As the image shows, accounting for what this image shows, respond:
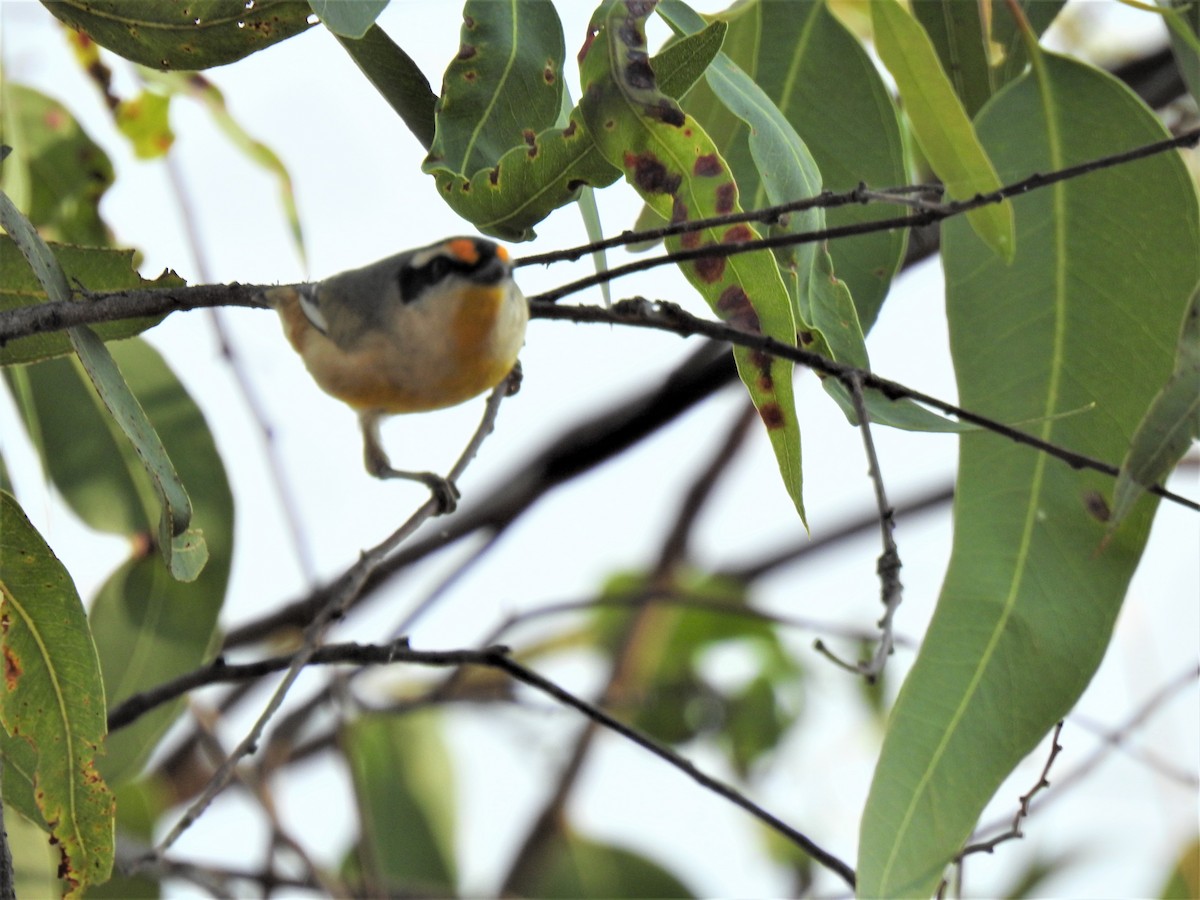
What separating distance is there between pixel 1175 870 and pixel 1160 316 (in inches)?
59.3

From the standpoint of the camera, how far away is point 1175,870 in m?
2.64

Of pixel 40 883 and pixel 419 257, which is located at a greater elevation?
pixel 419 257

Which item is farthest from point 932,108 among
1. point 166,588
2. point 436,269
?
point 166,588

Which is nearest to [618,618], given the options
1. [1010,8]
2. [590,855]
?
[590,855]

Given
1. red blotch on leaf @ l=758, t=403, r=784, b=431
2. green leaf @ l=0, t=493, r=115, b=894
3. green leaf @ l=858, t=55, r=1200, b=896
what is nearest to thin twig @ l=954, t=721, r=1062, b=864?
green leaf @ l=858, t=55, r=1200, b=896

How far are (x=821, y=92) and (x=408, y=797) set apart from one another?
2.07 meters

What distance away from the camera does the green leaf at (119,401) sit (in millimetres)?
1064

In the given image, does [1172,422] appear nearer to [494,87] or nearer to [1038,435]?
[1038,435]

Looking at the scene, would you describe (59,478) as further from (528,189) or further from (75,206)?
(528,189)

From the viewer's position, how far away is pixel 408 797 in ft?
10.3

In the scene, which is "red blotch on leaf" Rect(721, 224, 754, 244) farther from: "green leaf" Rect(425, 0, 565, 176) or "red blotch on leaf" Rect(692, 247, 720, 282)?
"green leaf" Rect(425, 0, 565, 176)

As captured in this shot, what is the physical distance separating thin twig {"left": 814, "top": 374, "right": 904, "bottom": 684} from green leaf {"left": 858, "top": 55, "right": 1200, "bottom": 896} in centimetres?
35

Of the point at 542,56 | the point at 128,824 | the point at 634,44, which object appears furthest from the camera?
the point at 128,824

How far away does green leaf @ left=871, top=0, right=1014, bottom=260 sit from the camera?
4.67ft
